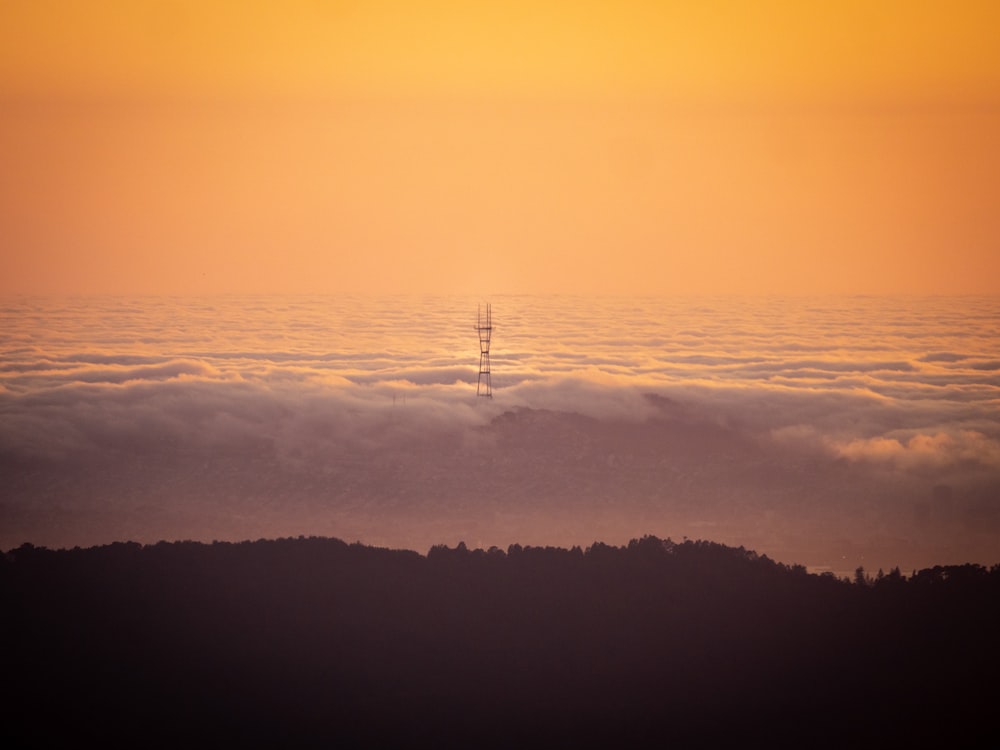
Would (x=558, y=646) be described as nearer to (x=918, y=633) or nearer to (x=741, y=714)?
(x=741, y=714)

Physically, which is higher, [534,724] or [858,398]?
[858,398]

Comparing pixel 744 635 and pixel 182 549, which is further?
pixel 182 549

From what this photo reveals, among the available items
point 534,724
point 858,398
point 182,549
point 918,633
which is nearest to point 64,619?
point 182,549

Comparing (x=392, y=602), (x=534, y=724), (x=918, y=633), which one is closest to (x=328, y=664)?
(x=392, y=602)

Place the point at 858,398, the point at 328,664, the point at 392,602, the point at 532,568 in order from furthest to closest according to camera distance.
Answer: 1. the point at 858,398
2. the point at 532,568
3. the point at 392,602
4. the point at 328,664

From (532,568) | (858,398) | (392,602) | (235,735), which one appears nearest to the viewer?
(235,735)

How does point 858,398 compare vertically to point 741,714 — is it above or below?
above

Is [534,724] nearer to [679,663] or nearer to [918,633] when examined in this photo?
[679,663]
